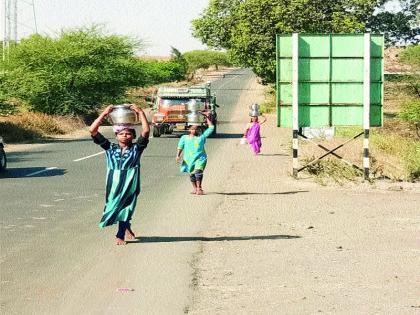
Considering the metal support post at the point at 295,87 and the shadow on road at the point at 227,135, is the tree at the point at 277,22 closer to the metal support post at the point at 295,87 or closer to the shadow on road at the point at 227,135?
the shadow on road at the point at 227,135

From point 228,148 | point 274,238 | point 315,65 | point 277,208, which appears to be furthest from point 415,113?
point 274,238

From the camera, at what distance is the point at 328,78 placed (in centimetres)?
1978

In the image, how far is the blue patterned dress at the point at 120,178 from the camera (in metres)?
10.3

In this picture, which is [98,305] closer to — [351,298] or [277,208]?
[351,298]

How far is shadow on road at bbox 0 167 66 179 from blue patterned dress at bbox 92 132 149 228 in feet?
35.7

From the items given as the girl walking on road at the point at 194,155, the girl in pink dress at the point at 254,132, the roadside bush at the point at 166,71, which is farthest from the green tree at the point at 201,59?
the girl walking on road at the point at 194,155

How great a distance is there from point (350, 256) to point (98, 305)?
3.54m

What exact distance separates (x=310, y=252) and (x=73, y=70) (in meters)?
39.4

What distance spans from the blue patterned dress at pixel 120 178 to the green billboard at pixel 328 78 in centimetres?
961

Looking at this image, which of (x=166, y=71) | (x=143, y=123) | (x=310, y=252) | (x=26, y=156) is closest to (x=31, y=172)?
(x=26, y=156)

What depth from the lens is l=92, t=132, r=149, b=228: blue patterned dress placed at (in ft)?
33.7

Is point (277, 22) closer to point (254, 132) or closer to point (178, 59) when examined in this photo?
point (254, 132)

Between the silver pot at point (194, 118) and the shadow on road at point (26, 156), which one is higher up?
the silver pot at point (194, 118)

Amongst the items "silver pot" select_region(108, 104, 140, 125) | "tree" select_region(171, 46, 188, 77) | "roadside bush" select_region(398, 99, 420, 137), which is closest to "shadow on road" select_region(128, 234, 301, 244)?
"silver pot" select_region(108, 104, 140, 125)
